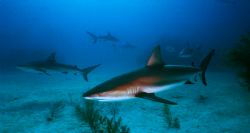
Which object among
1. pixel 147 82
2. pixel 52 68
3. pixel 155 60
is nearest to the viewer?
pixel 147 82

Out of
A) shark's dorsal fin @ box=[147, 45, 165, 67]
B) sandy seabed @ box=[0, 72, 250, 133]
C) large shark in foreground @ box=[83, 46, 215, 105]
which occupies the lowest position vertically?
sandy seabed @ box=[0, 72, 250, 133]

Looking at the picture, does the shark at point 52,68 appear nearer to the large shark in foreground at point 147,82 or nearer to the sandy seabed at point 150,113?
the sandy seabed at point 150,113

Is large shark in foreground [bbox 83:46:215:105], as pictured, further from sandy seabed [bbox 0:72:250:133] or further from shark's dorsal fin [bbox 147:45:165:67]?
sandy seabed [bbox 0:72:250:133]

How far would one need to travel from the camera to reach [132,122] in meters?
7.71


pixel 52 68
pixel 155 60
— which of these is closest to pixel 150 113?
pixel 155 60

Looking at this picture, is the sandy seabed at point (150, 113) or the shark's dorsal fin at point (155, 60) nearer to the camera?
the shark's dorsal fin at point (155, 60)

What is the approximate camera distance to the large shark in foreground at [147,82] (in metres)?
4.05

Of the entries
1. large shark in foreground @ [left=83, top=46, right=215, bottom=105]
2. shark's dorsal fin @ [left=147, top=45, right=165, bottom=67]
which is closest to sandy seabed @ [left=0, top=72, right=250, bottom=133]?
large shark in foreground @ [left=83, top=46, right=215, bottom=105]

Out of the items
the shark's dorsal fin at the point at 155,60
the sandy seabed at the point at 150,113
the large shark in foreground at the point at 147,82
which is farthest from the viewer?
the sandy seabed at the point at 150,113

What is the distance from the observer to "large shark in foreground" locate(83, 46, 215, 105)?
405 centimetres

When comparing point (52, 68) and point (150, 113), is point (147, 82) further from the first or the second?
point (52, 68)

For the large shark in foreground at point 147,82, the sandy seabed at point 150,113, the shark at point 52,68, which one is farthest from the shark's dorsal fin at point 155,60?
the shark at point 52,68

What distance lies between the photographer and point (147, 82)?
458cm

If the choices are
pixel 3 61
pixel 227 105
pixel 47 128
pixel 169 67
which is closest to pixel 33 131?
pixel 47 128
